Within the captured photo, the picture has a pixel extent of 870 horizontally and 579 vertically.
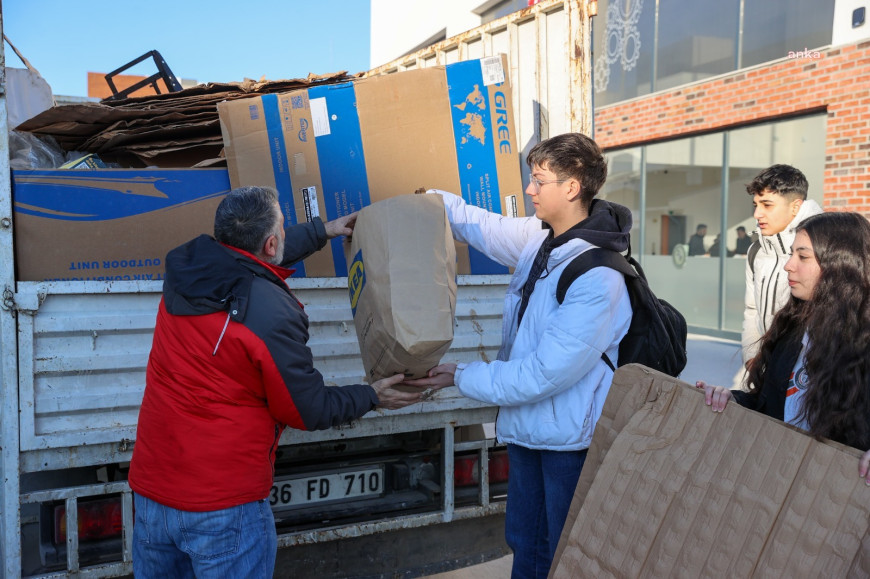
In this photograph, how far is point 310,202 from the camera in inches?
107

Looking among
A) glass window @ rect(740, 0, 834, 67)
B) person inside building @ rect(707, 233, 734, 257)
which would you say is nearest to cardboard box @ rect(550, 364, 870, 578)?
glass window @ rect(740, 0, 834, 67)

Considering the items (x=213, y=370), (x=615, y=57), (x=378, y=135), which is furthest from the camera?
(x=615, y=57)

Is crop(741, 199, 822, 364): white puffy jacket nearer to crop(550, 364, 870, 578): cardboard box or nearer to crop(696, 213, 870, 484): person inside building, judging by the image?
crop(696, 213, 870, 484): person inside building

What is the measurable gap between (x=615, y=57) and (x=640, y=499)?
32.4 ft

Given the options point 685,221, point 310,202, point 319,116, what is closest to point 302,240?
point 310,202

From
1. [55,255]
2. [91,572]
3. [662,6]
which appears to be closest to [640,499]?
[91,572]

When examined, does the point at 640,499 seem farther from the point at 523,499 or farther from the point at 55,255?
the point at 55,255

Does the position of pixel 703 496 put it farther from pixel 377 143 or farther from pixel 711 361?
pixel 711 361

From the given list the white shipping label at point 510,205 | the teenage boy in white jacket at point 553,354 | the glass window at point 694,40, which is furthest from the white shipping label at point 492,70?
the glass window at point 694,40

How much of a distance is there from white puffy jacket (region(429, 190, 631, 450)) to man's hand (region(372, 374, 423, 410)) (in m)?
0.16

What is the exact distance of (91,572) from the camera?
2209 millimetres

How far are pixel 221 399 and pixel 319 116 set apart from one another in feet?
4.34

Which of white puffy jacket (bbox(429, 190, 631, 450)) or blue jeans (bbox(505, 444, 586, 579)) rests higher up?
white puffy jacket (bbox(429, 190, 631, 450))

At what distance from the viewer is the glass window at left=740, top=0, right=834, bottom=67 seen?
734 centimetres
